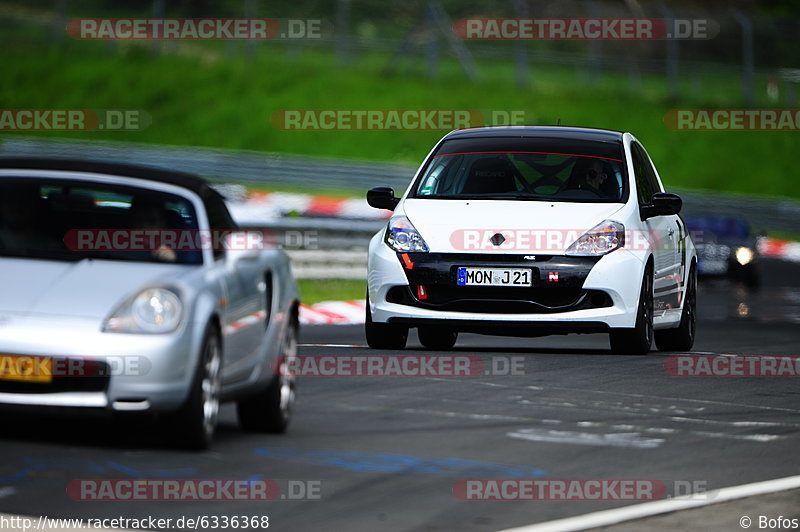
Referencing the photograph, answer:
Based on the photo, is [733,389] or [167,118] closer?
[733,389]

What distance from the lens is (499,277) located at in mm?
12609

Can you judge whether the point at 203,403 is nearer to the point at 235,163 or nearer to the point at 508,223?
the point at 508,223

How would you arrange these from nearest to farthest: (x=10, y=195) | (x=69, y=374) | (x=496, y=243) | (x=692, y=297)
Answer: (x=69, y=374) < (x=10, y=195) < (x=496, y=243) < (x=692, y=297)

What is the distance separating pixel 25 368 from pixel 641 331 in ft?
21.2

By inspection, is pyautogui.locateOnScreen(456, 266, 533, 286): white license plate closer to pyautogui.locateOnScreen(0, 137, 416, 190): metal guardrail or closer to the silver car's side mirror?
the silver car's side mirror

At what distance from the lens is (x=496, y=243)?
12.7 meters

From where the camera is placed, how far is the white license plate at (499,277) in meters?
12.6

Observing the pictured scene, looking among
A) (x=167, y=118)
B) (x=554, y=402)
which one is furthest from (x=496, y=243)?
(x=167, y=118)

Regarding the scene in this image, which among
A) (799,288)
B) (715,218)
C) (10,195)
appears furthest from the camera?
(715,218)

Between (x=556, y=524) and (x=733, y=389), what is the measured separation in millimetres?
5272

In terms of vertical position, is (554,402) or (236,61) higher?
(236,61)

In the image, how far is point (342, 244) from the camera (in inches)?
978

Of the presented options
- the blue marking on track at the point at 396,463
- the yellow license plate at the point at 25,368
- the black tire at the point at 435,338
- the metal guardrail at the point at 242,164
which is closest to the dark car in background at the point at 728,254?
the metal guardrail at the point at 242,164

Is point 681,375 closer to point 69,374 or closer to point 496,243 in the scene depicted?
point 496,243
